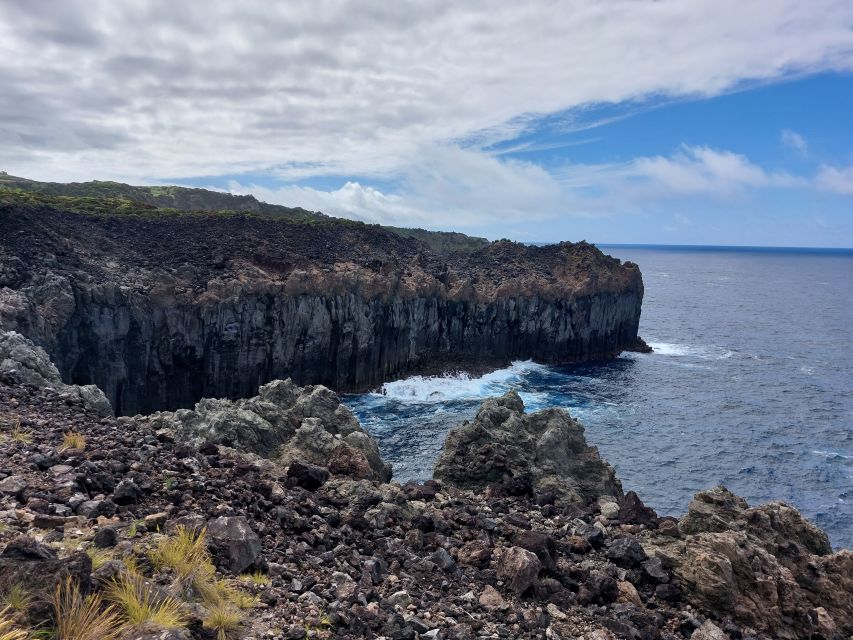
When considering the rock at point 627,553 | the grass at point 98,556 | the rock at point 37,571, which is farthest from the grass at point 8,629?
the rock at point 627,553

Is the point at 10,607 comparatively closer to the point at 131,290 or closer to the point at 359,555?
the point at 359,555

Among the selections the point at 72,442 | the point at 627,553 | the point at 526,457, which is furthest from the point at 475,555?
the point at 526,457

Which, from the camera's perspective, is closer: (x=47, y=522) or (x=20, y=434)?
(x=47, y=522)

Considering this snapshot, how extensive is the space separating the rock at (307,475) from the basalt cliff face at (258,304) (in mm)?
28471

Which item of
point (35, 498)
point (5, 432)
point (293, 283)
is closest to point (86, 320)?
→ point (293, 283)

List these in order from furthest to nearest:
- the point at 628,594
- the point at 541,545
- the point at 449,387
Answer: the point at 449,387
the point at 541,545
the point at 628,594

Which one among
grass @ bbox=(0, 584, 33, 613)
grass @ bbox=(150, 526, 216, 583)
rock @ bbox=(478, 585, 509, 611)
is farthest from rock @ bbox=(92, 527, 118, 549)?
rock @ bbox=(478, 585, 509, 611)

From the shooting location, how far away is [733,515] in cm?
1457

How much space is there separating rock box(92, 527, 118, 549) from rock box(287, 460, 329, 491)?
6651 millimetres

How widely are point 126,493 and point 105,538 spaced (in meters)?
1.93

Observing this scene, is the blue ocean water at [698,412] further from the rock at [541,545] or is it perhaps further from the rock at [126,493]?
the rock at [126,493]

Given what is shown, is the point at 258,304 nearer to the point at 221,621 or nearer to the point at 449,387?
the point at 449,387

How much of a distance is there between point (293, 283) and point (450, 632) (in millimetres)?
54026

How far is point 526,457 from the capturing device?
22.1 m
